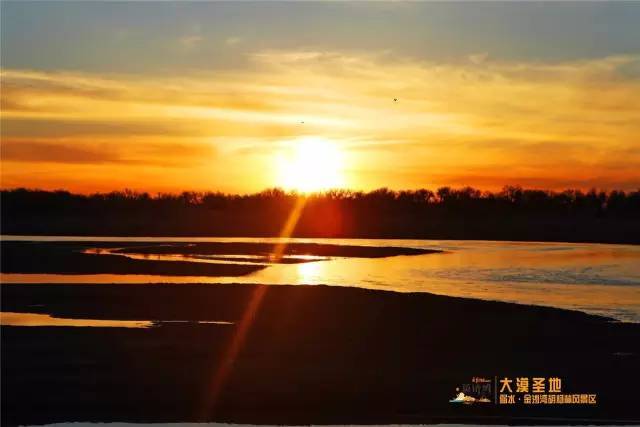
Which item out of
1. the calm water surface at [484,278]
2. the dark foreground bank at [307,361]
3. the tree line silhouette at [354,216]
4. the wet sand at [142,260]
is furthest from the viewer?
the tree line silhouette at [354,216]

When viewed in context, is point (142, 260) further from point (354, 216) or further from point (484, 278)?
point (354, 216)

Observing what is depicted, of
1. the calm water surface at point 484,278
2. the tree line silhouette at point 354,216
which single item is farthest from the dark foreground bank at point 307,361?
the tree line silhouette at point 354,216

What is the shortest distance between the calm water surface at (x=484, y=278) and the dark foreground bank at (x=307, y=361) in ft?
10.8

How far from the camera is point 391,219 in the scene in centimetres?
11044

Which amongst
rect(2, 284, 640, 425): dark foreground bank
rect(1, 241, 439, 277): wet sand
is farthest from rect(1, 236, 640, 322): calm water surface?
rect(2, 284, 640, 425): dark foreground bank

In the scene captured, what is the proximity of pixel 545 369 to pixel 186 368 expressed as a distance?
6724 mm

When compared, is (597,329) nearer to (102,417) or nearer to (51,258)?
(102,417)

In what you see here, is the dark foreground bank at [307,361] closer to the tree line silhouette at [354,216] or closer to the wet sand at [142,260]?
the wet sand at [142,260]

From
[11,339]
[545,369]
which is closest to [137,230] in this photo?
[11,339]

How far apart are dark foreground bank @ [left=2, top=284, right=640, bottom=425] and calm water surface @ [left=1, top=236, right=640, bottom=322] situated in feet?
10.8

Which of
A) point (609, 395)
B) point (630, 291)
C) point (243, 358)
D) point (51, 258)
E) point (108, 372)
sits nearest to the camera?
point (609, 395)

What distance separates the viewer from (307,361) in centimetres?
1617

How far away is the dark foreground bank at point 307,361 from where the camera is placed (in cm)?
1269

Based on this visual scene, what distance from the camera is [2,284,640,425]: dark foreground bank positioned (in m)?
12.7
